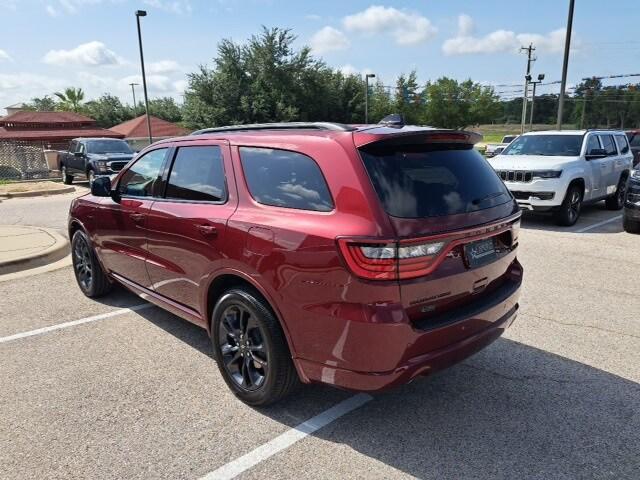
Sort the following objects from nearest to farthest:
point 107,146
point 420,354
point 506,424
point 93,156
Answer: point 420,354 < point 506,424 < point 93,156 < point 107,146

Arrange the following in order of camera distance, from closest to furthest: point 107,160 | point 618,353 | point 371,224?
point 371,224
point 618,353
point 107,160

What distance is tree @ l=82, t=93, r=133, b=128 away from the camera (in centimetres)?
5959

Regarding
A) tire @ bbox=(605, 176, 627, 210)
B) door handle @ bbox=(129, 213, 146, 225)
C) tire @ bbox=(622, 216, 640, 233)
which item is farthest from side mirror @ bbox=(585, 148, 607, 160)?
door handle @ bbox=(129, 213, 146, 225)

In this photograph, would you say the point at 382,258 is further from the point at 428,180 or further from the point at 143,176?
the point at 143,176

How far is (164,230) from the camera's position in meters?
3.97

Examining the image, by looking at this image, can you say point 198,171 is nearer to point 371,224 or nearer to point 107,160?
point 371,224

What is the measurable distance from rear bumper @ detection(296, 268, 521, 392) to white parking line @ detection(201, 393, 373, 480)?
0.37 m

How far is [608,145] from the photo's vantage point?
11.6 meters

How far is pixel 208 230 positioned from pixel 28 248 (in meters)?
5.55

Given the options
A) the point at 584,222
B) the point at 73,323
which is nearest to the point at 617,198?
the point at 584,222

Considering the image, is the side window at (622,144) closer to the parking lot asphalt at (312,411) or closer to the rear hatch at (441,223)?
the parking lot asphalt at (312,411)

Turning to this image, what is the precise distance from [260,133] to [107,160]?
16.1 m

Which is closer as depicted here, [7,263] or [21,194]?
[7,263]

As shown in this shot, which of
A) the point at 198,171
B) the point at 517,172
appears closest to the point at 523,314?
the point at 198,171
